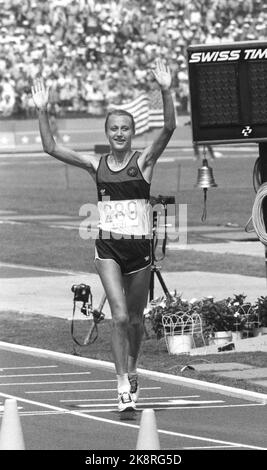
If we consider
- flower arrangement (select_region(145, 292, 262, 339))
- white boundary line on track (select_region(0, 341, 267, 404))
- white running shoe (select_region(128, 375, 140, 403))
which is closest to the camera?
white running shoe (select_region(128, 375, 140, 403))

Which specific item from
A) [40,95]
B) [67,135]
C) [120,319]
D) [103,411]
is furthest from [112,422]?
[67,135]

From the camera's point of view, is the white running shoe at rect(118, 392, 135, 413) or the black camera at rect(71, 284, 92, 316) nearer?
the white running shoe at rect(118, 392, 135, 413)

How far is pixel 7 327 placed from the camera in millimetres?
14805

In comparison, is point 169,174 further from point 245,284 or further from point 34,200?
point 245,284

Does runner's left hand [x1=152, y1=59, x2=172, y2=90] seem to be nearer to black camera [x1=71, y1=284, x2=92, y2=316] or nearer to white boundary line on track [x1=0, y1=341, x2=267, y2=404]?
white boundary line on track [x1=0, y1=341, x2=267, y2=404]

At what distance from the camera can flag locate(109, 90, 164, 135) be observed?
43.0 m

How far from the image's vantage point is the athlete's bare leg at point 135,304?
10.1 metres

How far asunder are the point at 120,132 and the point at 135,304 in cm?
117

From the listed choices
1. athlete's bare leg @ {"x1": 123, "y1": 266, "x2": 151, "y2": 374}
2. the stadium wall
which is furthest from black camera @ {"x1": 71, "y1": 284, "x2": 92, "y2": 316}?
the stadium wall

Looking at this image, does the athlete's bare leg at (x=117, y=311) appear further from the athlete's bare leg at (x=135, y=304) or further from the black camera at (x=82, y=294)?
the black camera at (x=82, y=294)

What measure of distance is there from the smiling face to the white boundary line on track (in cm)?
197

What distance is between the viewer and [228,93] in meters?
13.1
